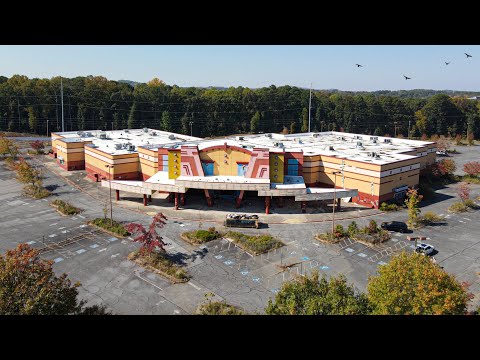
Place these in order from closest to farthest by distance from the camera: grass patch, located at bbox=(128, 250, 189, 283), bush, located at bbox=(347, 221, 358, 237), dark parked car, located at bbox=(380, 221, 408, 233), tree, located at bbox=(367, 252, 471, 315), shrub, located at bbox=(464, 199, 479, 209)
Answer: tree, located at bbox=(367, 252, 471, 315) → grass patch, located at bbox=(128, 250, 189, 283) → bush, located at bbox=(347, 221, 358, 237) → dark parked car, located at bbox=(380, 221, 408, 233) → shrub, located at bbox=(464, 199, 479, 209)

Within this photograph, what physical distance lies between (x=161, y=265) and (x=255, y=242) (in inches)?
220

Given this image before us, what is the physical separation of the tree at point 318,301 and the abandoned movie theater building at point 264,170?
16596mm

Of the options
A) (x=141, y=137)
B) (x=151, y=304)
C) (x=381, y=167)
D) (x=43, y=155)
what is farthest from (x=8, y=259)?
(x=43, y=155)

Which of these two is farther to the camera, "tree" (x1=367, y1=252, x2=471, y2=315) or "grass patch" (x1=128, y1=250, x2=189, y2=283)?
"grass patch" (x1=128, y1=250, x2=189, y2=283)

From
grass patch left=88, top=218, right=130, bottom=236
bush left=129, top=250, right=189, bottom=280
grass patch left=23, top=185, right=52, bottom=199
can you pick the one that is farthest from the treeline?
bush left=129, top=250, right=189, bottom=280

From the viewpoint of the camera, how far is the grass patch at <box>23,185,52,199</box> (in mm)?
32688

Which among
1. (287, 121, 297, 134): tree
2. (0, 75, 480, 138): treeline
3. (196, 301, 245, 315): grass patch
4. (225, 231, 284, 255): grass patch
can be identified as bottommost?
(196, 301, 245, 315): grass patch

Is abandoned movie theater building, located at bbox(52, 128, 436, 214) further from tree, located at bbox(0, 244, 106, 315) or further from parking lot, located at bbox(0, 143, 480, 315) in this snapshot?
tree, located at bbox(0, 244, 106, 315)

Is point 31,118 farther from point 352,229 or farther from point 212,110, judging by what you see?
point 352,229

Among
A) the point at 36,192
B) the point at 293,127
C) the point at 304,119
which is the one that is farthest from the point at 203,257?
the point at 304,119

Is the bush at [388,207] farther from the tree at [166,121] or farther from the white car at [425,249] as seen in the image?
the tree at [166,121]

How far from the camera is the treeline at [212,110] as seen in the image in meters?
64.3

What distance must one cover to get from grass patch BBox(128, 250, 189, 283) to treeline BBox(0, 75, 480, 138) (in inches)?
1858
